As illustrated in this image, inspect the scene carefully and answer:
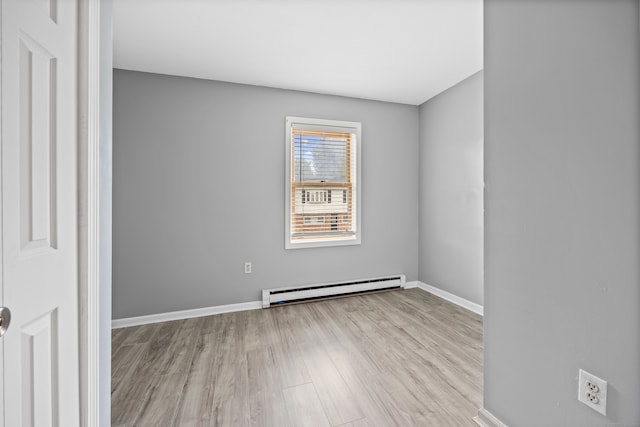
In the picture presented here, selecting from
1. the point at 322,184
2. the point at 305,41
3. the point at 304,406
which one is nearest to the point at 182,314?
the point at 304,406

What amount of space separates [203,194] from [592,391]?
307cm

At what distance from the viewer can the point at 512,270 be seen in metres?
1.30

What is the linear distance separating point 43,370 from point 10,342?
0.20 metres

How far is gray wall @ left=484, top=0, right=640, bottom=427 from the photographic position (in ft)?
2.99

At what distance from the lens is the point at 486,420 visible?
1.40m

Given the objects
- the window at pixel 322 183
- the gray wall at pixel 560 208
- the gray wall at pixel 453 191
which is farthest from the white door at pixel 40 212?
the gray wall at pixel 453 191

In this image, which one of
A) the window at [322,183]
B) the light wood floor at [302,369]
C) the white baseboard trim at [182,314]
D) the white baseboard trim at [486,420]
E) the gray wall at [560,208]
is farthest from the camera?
the window at [322,183]

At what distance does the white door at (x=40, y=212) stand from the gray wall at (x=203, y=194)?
6.49 ft

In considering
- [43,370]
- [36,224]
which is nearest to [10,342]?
[43,370]

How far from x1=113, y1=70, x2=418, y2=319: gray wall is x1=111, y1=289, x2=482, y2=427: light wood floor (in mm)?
410

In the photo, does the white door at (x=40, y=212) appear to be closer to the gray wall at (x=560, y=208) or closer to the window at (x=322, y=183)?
the gray wall at (x=560, y=208)

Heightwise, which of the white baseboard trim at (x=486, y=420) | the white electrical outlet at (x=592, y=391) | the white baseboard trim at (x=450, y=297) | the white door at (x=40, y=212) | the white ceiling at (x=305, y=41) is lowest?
the white baseboard trim at (x=486, y=420)

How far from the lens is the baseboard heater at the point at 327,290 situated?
3.06 m

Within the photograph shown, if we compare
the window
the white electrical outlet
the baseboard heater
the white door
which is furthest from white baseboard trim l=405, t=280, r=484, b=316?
the white door
